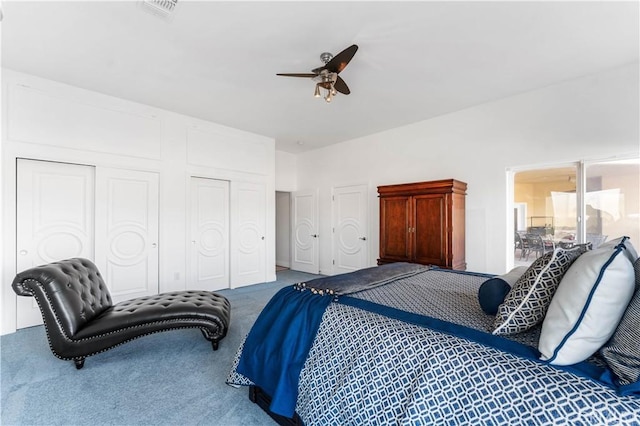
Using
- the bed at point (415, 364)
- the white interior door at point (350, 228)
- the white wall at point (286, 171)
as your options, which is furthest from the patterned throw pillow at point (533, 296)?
the white wall at point (286, 171)

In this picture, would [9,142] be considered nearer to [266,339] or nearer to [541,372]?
[266,339]

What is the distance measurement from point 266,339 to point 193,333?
5.48 ft

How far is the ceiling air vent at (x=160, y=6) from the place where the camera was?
2.14 m

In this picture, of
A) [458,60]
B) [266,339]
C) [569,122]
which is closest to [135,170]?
[266,339]

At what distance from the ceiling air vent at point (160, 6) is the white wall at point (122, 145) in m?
2.17

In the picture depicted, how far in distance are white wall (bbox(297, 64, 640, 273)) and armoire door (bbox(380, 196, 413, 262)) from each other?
2.38ft

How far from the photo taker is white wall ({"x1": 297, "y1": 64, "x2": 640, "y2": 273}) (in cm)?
312

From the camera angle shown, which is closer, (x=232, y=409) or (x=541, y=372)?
(x=541, y=372)

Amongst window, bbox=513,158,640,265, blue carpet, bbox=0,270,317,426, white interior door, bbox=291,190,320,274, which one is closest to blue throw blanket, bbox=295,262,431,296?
blue carpet, bbox=0,270,317,426

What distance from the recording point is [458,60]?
2.89 metres

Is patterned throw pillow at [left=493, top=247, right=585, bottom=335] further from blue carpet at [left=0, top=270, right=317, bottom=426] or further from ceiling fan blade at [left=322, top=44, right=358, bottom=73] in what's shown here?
ceiling fan blade at [left=322, top=44, right=358, bottom=73]

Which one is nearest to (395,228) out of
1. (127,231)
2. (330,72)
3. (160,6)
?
(330,72)

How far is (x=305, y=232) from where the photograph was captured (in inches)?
256

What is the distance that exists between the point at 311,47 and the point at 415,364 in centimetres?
267
